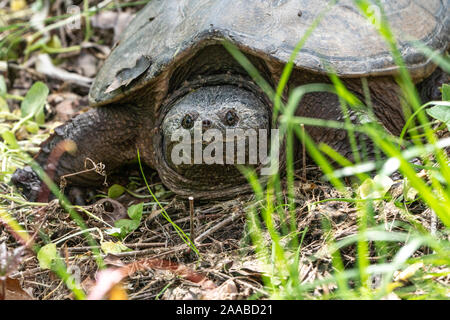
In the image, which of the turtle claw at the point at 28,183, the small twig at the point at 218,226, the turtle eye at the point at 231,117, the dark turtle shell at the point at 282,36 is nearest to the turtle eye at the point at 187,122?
the turtle eye at the point at 231,117

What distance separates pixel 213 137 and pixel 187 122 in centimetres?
16

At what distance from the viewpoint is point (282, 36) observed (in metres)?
2.52

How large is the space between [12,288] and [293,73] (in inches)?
61.4

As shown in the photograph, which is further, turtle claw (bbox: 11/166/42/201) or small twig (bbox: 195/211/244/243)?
turtle claw (bbox: 11/166/42/201)

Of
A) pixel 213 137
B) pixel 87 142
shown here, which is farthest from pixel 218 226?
pixel 87 142

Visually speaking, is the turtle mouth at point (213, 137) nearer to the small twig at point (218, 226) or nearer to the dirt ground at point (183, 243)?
the dirt ground at point (183, 243)

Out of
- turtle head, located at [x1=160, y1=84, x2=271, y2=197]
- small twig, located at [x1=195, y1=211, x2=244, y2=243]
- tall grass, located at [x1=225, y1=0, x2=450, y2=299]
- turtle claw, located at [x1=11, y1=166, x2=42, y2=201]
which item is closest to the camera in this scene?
tall grass, located at [x1=225, y1=0, x2=450, y2=299]

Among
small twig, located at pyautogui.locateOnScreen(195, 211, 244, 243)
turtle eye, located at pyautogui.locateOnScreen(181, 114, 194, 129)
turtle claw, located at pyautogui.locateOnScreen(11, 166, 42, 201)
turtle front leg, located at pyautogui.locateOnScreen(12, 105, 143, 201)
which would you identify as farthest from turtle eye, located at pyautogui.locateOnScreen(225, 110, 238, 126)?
turtle claw, located at pyautogui.locateOnScreen(11, 166, 42, 201)

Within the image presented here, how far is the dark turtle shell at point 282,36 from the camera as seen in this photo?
251 cm

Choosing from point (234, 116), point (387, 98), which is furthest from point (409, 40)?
point (234, 116)

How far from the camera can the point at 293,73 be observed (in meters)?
2.63

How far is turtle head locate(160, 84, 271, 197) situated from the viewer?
2.45 metres

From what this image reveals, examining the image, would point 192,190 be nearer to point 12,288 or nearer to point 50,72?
point 12,288

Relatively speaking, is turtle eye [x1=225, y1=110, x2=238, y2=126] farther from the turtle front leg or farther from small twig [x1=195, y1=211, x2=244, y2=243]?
the turtle front leg
